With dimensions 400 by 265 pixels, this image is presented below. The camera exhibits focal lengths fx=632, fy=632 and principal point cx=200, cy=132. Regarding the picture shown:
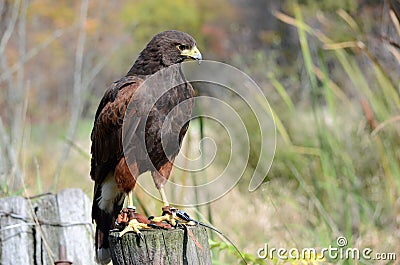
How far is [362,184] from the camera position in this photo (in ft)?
16.5

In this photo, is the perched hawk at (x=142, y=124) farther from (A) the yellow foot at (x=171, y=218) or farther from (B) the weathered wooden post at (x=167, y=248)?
(B) the weathered wooden post at (x=167, y=248)

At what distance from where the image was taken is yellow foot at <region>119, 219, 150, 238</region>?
2.04m

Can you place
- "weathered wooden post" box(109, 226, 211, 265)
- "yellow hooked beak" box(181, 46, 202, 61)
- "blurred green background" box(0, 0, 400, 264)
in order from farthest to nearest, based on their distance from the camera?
"blurred green background" box(0, 0, 400, 264) < "yellow hooked beak" box(181, 46, 202, 61) < "weathered wooden post" box(109, 226, 211, 265)

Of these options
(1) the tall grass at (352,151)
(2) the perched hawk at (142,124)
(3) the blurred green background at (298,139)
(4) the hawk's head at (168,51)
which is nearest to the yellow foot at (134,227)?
(2) the perched hawk at (142,124)

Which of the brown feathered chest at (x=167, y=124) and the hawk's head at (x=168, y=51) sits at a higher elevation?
the hawk's head at (x=168, y=51)

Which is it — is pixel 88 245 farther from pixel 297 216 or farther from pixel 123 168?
pixel 297 216

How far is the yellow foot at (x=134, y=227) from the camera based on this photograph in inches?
80.4

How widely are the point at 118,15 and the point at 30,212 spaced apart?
9.17m

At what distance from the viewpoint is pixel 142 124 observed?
2625mm

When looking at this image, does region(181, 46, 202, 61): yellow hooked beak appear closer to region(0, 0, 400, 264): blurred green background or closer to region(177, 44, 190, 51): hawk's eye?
region(177, 44, 190, 51): hawk's eye

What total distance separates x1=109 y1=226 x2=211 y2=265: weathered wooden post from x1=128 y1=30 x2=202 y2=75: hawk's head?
0.97m

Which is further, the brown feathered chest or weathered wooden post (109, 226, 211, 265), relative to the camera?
the brown feathered chest

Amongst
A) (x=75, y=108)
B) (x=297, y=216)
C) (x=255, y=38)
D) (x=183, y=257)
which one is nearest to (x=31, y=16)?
(x=75, y=108)

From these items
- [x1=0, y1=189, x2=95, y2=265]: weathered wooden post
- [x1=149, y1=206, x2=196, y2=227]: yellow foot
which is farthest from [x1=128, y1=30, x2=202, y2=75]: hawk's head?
[x1=149, y1=206, x2=196, y2=227]: yellow foot
